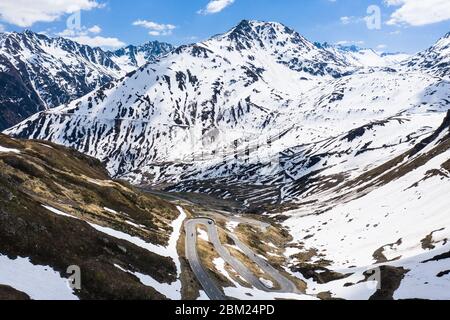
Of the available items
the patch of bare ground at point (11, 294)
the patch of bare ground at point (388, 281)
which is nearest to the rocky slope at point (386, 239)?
the patch of bare ground at point (388, 281)

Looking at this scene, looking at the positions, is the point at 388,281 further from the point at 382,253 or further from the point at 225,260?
the point at 225,260

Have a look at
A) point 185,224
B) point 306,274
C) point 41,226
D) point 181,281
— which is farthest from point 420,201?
point 41,226

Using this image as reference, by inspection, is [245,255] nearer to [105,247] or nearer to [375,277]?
[375,277]

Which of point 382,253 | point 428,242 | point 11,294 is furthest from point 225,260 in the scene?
point 11,294

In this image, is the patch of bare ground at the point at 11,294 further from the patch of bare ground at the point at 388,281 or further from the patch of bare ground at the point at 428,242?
the patch of bare ground at the point at 428,242

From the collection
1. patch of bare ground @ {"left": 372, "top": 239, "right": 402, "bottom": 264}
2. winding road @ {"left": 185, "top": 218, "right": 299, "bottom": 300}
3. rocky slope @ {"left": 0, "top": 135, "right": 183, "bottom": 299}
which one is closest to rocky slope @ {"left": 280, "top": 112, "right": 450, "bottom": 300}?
patch of bare ground @ {"left": 372, "top": 239, "right": 402, "bottom": 264}
